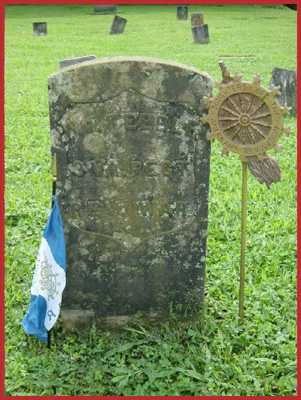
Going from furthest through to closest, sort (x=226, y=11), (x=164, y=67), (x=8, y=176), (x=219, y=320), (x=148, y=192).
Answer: (x=226, y=11)
(x=8, y=176)
(x=219, y=320)
(x=148, y=192)
(x=164, y=67)

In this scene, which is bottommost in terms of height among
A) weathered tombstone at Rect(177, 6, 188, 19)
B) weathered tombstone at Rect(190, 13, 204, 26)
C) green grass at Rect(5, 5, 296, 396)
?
green grass at Rect(5, 5, 296, 396)

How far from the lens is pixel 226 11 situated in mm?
28156

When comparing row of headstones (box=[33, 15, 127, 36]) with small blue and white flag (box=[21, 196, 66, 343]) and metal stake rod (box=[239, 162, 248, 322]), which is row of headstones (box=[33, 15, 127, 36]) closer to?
metal stake rod (box=[239, 162, 248, 322])

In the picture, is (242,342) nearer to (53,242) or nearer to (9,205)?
(53,242)

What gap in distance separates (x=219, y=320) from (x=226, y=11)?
87.8 ft

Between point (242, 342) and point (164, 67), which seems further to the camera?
point (242, 342)

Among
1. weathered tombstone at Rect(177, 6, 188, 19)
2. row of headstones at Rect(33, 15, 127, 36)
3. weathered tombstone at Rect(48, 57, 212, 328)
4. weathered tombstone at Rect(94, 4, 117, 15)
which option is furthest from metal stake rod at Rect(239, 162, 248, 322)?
weathered tombstone at Rect(94, 4, 117, 15)

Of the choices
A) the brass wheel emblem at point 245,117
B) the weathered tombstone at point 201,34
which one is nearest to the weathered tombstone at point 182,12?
the weathered tombstone at point 201,34

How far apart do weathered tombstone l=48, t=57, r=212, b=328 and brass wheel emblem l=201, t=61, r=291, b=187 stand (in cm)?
10

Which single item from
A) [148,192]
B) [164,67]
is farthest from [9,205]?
[164,67]

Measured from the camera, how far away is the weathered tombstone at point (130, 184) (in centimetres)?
335

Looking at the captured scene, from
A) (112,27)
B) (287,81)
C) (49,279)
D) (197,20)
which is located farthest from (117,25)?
(49,279)

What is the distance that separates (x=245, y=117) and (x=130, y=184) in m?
0.87

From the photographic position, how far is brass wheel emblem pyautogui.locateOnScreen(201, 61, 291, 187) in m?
3.32
